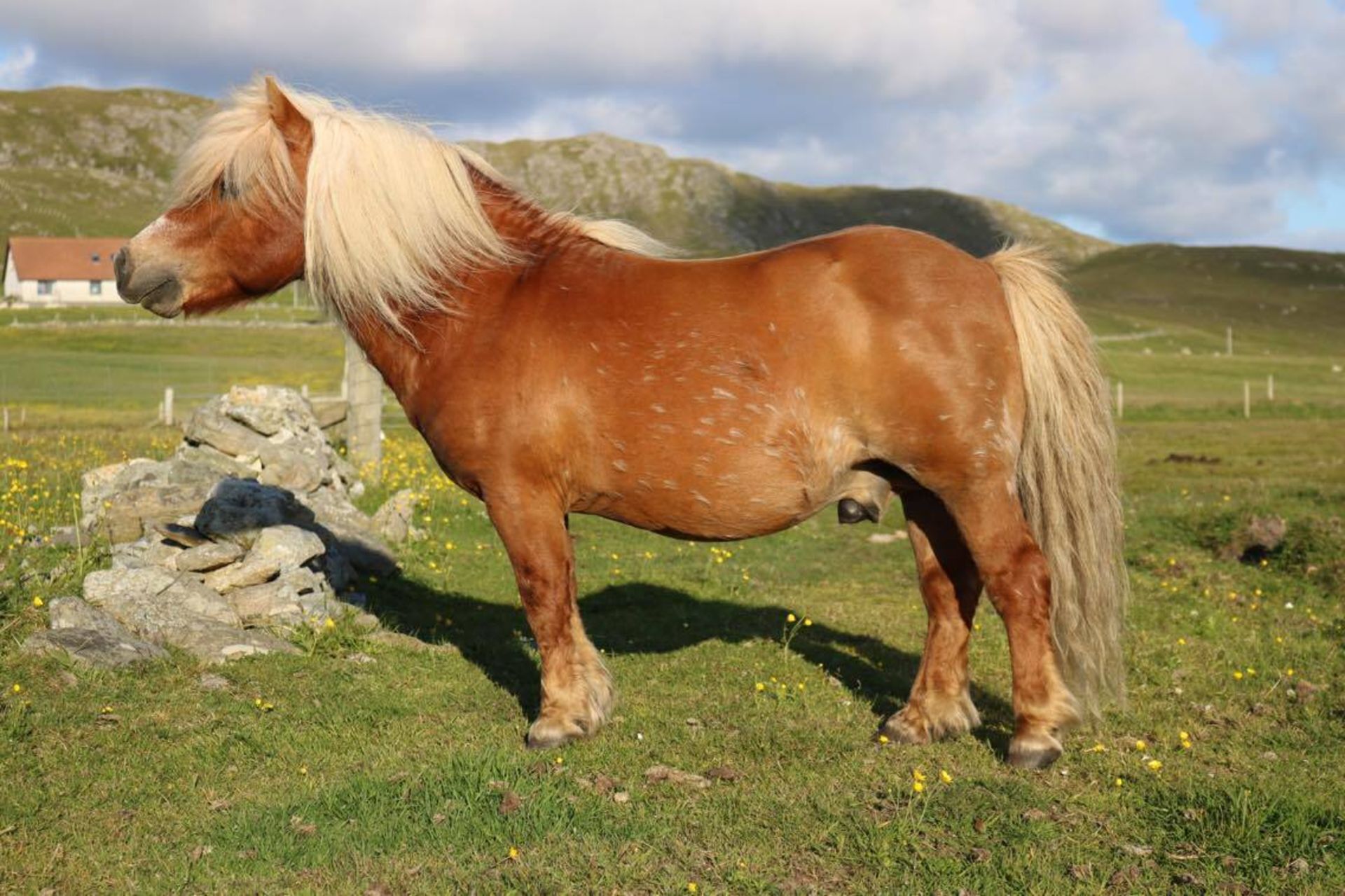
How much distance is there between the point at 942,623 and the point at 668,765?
5.84 ft

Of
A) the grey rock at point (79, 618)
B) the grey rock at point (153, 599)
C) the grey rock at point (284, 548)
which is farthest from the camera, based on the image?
the grey rock at point (284, 548)

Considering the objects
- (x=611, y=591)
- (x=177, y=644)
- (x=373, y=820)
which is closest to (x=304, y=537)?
(x=177, y=644)

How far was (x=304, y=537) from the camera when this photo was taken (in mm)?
8312

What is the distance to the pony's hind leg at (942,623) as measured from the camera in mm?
5816

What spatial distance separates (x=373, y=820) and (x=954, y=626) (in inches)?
128

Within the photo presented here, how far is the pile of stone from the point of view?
23.0 ft

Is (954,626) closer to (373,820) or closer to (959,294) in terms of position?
(959,294)

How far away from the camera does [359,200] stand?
18.5 feet

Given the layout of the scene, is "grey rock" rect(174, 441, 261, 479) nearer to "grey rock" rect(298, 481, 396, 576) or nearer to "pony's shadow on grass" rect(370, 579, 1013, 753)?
"grey rock" rect(298, 481, 396, 576)

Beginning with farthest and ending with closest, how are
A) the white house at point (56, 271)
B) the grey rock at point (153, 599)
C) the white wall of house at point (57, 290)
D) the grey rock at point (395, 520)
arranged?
the white house at point (56, 271) < the white wall of house at point (57, 290) < the grey rock at point (395, 520) < the grey rock at point (153, 599)

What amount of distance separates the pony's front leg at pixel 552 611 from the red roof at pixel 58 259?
349 feet

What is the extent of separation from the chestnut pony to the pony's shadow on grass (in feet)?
2.91

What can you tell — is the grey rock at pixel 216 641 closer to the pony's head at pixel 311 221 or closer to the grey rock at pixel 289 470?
the pony's head at pixel 311 221

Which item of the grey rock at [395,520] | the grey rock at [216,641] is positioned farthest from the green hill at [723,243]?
the grey rock at [216,641]
